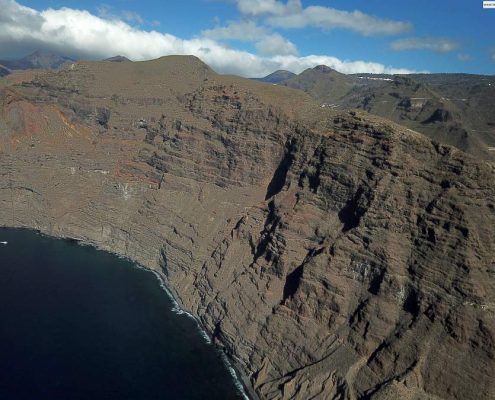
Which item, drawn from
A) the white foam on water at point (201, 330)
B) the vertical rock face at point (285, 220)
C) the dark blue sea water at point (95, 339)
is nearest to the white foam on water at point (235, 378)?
the white foam on water at point (201, 330)

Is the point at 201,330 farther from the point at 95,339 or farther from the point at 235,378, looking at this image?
the point at 95,339

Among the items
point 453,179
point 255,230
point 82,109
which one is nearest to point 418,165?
point 453,179

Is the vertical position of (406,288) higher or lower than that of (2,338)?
higher

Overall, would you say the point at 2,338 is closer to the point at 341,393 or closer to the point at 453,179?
the point at 341,393

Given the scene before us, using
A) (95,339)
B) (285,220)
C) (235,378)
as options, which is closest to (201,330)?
(235,378)

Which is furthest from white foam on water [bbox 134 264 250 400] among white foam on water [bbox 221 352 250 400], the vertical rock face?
the vertical rock face
